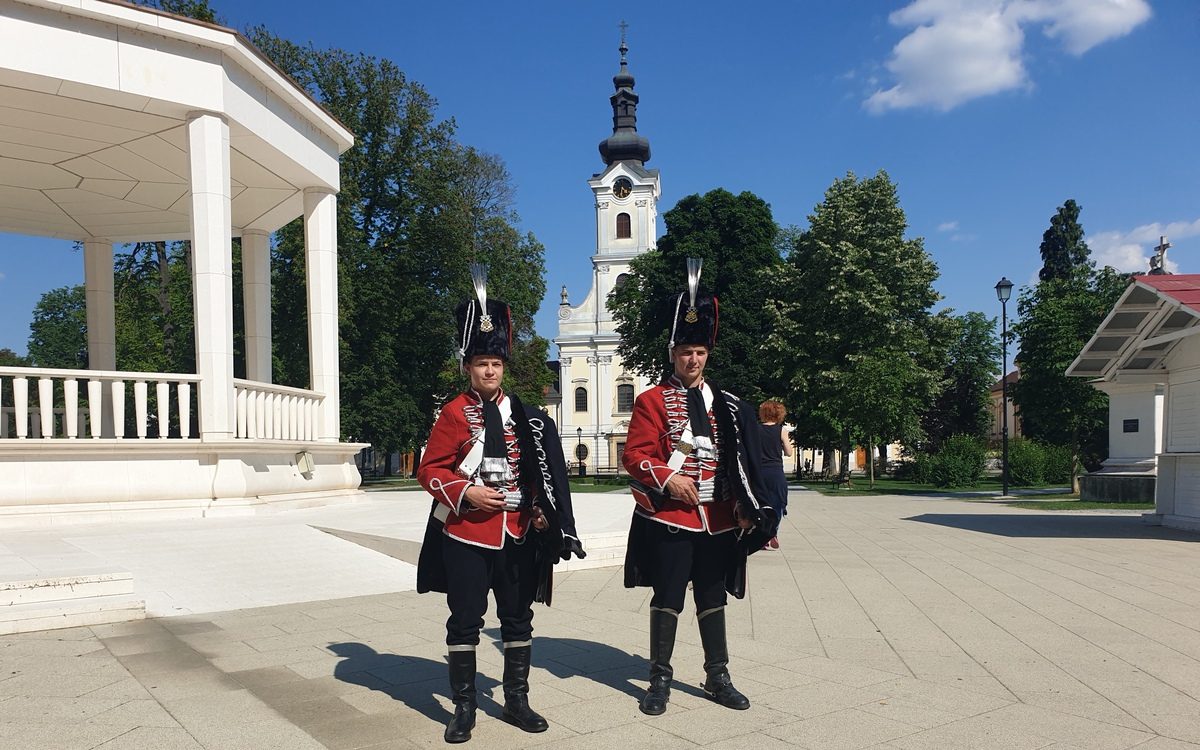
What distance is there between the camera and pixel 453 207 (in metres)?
36.6

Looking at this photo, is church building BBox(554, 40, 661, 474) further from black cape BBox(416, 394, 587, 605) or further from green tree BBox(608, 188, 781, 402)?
black cape BBox(416, 394, 587, 605)

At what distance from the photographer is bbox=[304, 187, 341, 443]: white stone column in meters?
16.0

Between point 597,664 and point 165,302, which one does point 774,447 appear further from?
point 165,302

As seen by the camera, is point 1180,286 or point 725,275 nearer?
point 1180,286

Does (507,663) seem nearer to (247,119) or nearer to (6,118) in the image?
(247,119)

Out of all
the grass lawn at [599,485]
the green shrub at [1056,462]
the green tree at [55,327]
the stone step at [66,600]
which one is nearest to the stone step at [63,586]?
the stone step at [66,600]

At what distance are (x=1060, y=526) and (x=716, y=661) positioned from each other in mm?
15360

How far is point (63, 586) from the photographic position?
685cm

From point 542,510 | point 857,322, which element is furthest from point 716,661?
point 857,322

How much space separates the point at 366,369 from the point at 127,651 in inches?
1144

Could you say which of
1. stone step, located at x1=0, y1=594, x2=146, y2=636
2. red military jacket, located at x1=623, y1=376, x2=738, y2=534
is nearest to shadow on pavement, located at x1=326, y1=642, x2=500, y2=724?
red military jacket, located at x1=623, y1=376, x2=738, y2=534

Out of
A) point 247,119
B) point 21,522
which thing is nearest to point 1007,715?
point 21,522

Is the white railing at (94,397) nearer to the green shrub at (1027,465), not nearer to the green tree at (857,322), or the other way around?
the green tree at (857,322)

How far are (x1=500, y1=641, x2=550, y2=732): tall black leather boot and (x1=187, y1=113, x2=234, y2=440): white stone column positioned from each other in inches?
354
